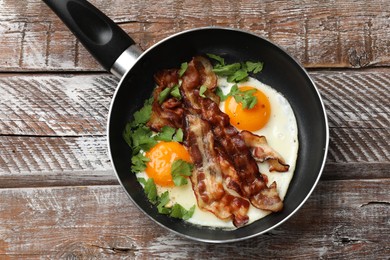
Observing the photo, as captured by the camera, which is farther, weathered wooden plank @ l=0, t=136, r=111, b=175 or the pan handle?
weathered wooden plank @ l=0, t=136, r=111, b=175

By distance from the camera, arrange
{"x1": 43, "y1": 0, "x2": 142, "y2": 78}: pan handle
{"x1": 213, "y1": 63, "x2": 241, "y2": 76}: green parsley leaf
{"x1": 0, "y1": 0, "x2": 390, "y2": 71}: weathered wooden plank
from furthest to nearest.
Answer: {"x1": 0, "y1": 0, "x2": 390, "y2": 71}: weathered wooden plank, {"x1": 213, "y1": 63, "x2": 241, "y2": 76}: green parsley leaf, {"x1": 43, "y1": 0, "x2": 142, "y2": 78}: pan handle

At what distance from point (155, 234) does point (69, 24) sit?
66 cm

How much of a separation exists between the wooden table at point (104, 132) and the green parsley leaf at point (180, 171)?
20 centimetres

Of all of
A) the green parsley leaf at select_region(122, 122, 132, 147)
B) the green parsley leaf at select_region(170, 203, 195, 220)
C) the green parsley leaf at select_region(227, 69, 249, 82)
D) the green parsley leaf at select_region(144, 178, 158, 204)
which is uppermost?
the green parsley leaf at select_region(227, 69, 249, 82)

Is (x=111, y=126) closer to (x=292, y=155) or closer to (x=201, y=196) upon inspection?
(x=201, y=196)

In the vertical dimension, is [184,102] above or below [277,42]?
below

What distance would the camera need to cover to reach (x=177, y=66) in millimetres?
1808

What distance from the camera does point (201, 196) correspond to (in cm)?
166

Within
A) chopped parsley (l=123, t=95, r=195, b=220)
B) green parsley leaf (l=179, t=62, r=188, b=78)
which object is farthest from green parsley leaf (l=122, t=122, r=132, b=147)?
green parsley leaf (l=179, t=62, r=188, b=78)

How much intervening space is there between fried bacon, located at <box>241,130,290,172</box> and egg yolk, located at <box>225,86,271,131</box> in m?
0.03

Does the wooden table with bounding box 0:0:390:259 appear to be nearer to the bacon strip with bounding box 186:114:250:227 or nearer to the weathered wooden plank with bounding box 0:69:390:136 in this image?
the weathered wooden plank with bounding box 0:69:390:136

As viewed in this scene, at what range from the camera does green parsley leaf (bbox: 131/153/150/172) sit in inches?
67.4

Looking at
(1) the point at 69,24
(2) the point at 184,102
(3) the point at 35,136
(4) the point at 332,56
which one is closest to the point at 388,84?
(4) the point at 332,56

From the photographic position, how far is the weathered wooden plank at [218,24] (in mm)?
1852
